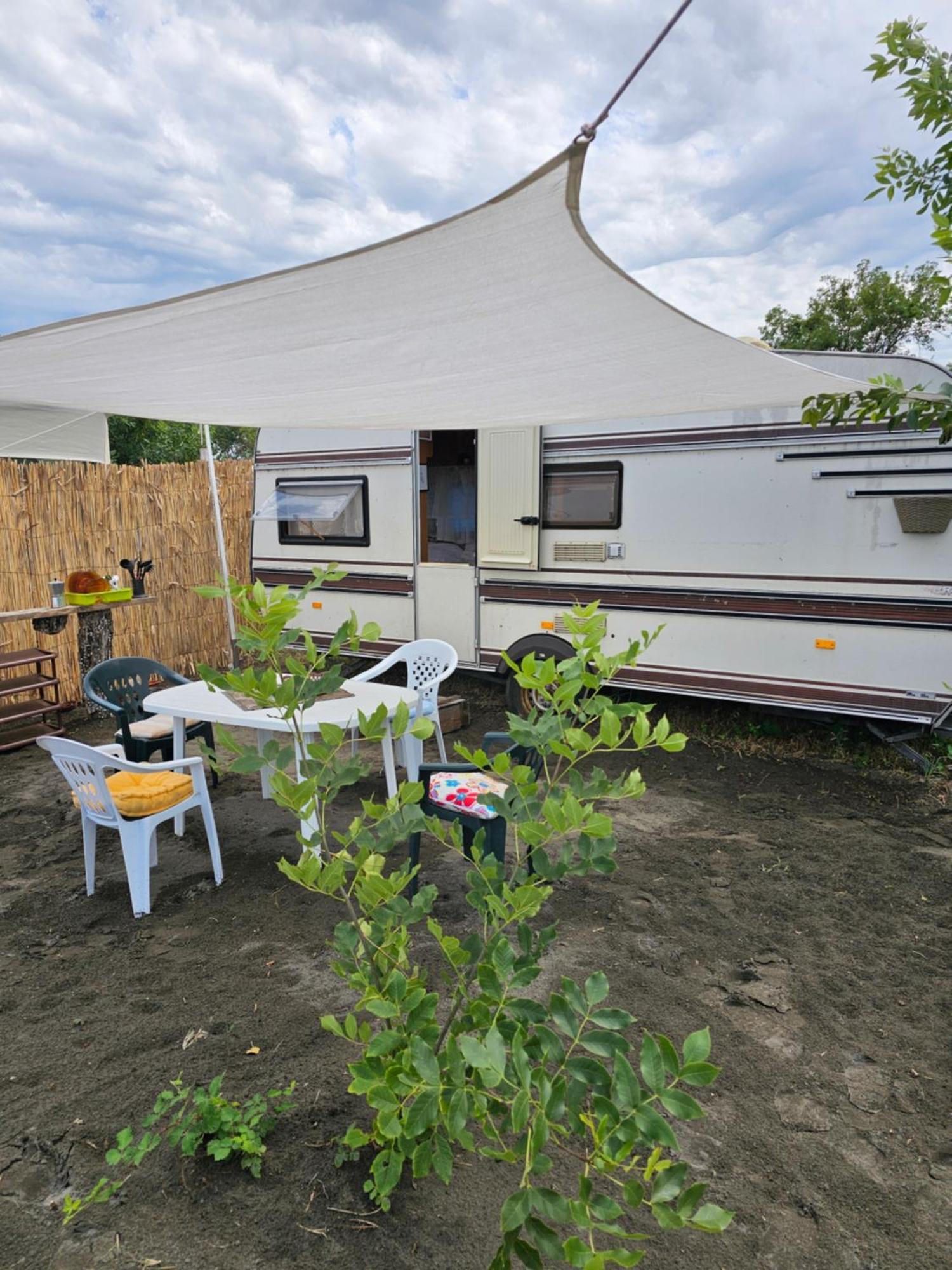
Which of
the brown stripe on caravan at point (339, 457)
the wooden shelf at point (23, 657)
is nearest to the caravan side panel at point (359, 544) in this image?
the brown stripe on caravan at point (339, 457)

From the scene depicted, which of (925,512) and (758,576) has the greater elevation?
(925,512)

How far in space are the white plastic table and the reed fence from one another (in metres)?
2.17

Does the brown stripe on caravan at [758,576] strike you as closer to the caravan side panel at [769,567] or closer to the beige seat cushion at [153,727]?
the caravan side panel at [769,567]

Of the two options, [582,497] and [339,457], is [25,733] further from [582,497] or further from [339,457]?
[582,497]

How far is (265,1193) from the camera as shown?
162 cm

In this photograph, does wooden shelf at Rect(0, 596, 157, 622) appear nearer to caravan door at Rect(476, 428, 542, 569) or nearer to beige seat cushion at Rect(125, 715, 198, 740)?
beige seat cushion at Rect(125, 715, 198, 740)

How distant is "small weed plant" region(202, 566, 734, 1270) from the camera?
1.00 m

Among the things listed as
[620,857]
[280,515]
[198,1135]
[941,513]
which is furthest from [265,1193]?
[280,515]

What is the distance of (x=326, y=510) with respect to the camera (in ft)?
19.5

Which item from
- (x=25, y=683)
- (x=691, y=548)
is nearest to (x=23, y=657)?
(x=25, y=683)

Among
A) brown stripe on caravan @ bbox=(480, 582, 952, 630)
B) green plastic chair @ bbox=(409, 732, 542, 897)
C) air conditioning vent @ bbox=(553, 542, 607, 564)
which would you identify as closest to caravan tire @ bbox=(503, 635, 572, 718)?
brown stripe on caravan @ bbox=(480, 582, 952, 630)

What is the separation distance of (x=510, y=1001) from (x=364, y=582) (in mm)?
4888

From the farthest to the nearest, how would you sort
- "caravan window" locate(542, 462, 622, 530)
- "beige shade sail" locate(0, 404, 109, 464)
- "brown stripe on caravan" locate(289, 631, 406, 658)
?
"brown stripe on caravan" locate(289, 631, 406, 658) < "caravan window" locate(542, 462, 622, 530) < "beige shade sail" locate(0, 404, 109, 464)

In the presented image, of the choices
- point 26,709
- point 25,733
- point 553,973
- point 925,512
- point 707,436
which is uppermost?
point 707,436
